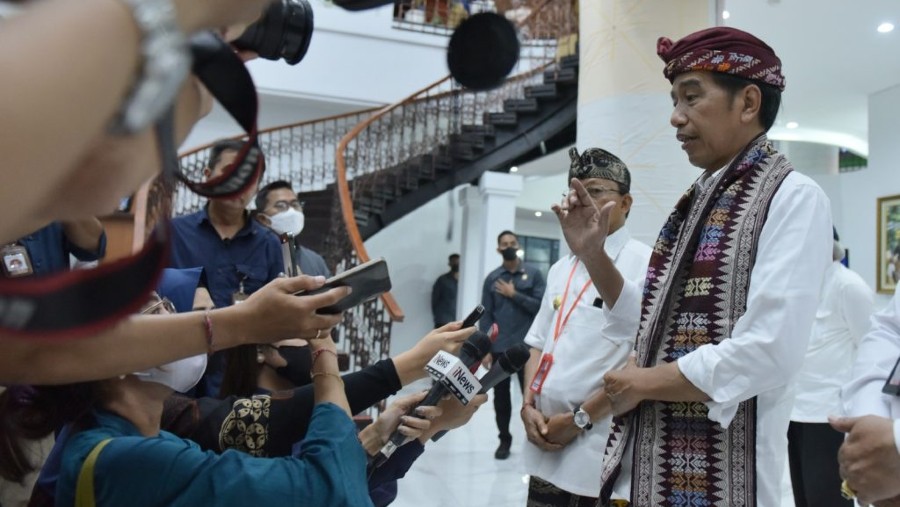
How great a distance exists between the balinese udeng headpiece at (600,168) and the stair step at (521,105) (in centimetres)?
582

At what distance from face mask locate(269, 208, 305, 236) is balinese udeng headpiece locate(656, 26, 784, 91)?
1560 millimetres

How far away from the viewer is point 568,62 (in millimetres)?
7441

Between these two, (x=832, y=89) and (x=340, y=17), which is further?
(x=340, y=17)

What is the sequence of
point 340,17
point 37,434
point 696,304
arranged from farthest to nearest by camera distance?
1. point 340,17
2. point 696,304
3. point 37,434

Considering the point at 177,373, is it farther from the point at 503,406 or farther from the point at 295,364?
the point at 503,406

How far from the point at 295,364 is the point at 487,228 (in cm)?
681

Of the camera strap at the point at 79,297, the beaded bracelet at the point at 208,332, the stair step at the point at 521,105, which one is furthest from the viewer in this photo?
the stair step at the point at 521,105

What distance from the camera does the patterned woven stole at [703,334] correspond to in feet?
4.15

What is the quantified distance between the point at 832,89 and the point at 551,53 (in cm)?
327

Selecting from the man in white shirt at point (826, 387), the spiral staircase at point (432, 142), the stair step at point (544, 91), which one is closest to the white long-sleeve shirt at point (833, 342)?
the man in white shirt at point (826, 387)

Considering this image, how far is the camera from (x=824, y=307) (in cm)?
311

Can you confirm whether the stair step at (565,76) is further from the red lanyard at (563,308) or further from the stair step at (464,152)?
the red lanyard at (563,308)

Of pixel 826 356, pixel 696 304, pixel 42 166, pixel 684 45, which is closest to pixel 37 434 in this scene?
pixel 42 166

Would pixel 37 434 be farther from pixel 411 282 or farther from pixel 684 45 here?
pixel 411 282
